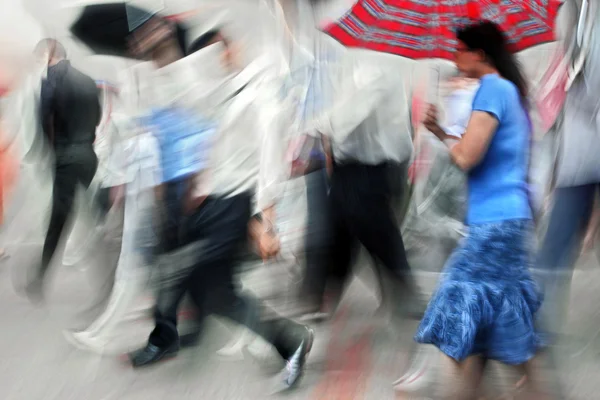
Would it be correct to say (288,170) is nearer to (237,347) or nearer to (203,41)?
(203,41)

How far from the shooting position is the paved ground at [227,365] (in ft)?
14.5

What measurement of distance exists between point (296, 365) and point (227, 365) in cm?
53

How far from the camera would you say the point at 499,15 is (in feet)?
13.5

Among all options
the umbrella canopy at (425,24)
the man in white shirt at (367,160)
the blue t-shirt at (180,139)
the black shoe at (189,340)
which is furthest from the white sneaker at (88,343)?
the umbrella canopy at (425,24)

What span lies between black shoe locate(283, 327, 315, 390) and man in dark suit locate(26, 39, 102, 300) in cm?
184

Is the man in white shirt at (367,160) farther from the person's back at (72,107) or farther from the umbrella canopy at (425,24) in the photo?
the person's back at (72,107)

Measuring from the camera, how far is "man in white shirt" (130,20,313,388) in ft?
14.1

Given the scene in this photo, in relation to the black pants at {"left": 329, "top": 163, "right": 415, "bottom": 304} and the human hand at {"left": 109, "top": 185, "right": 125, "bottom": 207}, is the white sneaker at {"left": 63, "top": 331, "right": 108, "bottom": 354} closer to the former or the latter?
the human hand at {"left": 109, "top": 185, "right": 125, "bottom": 207}

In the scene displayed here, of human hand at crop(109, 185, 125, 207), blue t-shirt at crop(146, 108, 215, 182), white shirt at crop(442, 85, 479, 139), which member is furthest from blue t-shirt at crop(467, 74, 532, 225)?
human hand at crop(109, 185, 125, 207)

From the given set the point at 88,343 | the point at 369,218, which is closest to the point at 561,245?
the point at 369,218

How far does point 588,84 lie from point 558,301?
1052mm

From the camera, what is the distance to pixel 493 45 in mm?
3535

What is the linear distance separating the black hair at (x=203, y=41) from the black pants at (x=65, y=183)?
1167 mm

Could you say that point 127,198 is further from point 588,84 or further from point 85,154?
point 588,84
